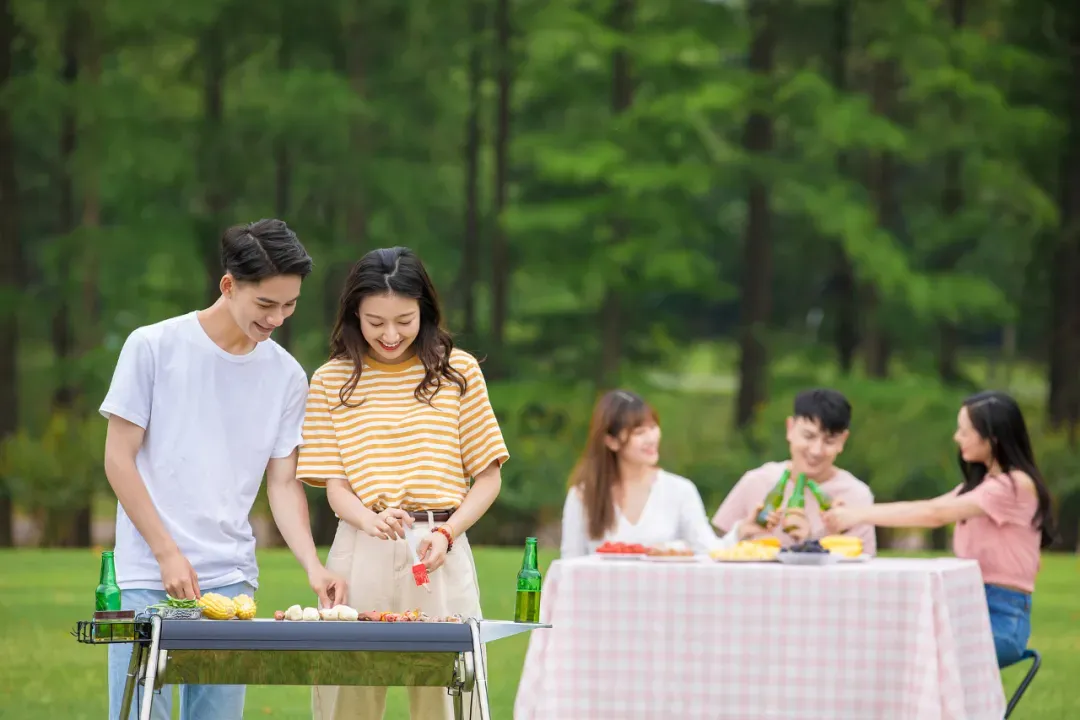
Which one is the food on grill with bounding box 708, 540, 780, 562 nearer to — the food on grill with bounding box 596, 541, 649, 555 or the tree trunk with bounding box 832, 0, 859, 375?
the food on grill with bounding box 596, 541, 649, 555

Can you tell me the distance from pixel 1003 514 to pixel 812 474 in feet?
2.77

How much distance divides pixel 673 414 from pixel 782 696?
55.8ft

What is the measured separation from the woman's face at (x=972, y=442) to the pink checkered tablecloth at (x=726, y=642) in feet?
2.70

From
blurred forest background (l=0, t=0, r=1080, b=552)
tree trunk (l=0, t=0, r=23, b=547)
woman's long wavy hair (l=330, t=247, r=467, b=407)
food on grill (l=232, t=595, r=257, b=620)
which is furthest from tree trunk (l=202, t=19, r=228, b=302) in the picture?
food on grill (l=232, t=595, r=257, b=620)

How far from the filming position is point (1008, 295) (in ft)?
82.5

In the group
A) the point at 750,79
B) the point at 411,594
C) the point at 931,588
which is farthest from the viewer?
the point at 750,79

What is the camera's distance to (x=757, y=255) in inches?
922

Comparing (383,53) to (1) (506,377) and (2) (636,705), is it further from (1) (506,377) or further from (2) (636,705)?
(2) (636,705)

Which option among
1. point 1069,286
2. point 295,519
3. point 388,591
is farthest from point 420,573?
point 1069,286

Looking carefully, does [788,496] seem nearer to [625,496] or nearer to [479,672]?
[625,496]

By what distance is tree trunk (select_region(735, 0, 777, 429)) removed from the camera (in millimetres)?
23250

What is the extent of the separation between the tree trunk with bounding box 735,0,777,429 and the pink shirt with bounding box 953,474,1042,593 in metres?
16.1

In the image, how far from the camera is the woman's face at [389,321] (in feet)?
14.8

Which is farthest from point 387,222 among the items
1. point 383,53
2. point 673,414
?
point 673,414
